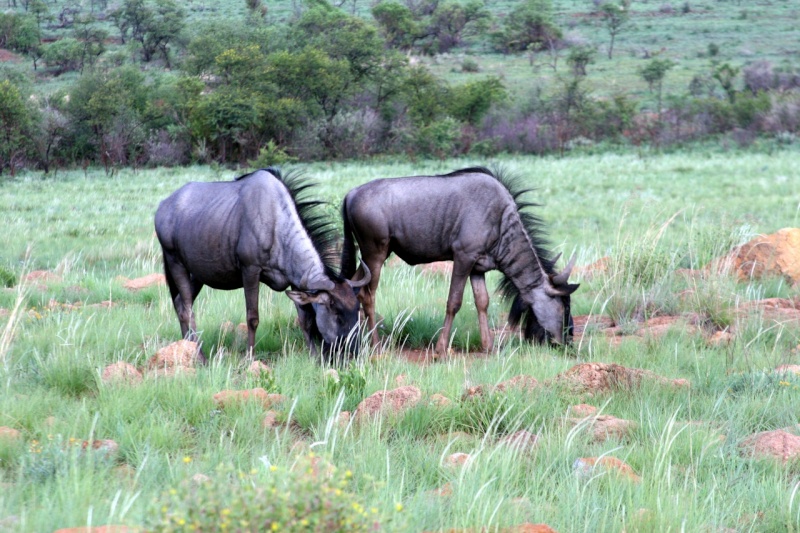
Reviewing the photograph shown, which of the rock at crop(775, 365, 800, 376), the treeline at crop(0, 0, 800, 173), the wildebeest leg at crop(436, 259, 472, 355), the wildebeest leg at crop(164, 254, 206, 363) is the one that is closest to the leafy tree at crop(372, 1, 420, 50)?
the treeline at crop(0, 0, 800, 173)

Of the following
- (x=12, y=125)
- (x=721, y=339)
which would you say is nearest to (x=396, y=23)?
(x=12, y=125)

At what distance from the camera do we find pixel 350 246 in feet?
26.0

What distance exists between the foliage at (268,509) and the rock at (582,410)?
2365mm

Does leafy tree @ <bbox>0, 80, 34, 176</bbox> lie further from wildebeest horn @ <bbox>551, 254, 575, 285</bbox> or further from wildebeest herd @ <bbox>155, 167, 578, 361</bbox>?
wildebeest horn @ <bbox>551, 254, 575, 285</bbox>

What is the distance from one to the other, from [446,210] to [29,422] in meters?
4.18

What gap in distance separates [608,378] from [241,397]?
7.65 ft

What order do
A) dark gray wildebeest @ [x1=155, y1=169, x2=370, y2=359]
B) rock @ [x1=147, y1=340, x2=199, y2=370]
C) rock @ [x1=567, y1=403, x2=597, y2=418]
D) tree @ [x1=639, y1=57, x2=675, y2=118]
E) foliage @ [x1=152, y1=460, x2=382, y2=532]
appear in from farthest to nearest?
1. tree @ [x1=639, y1=57, x2=675, y2=118]
2. dark gray wildebeest @ [x1=155, y1=169, x2=370, y2=359]
3. rock @ [x1=147, y1=340, x2=199, y2=370]
4. rock @ [x1=567, y1=403, x2=597, y2=418]
5. foliage @ [x1=152, y1=460, x2=382, y2=532]

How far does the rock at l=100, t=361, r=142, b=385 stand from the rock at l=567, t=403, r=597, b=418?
2.52m

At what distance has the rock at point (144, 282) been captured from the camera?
921cm

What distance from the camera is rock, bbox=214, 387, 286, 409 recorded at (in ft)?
15.2

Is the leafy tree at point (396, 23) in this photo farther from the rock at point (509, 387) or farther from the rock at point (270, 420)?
the rock at point (270, 420)

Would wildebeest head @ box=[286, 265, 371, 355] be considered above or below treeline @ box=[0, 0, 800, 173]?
above

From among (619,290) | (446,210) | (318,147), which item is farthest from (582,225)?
(318,147)

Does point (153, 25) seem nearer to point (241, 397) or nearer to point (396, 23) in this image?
point (396, 23)
